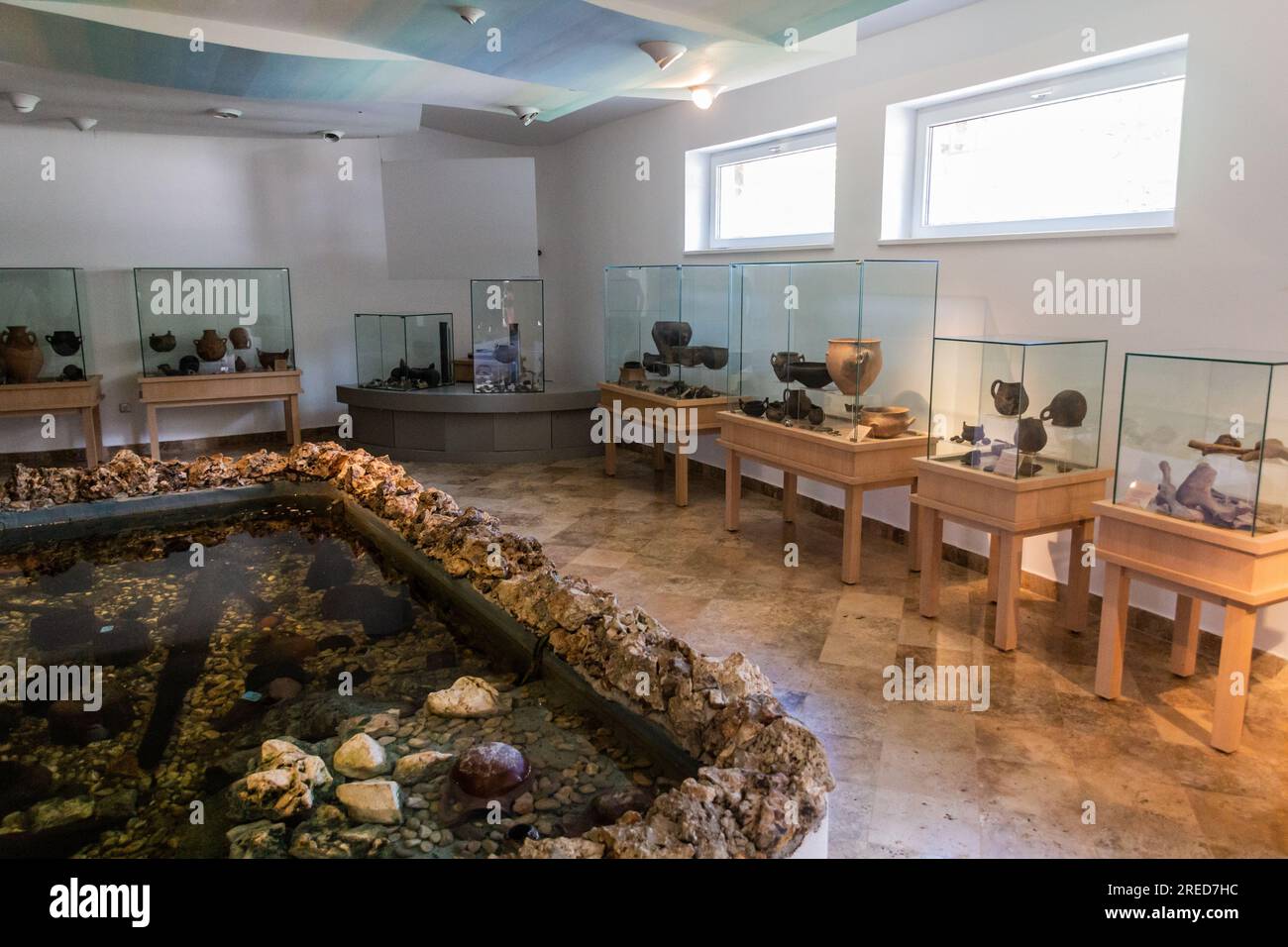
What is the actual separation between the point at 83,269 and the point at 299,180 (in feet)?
7.10

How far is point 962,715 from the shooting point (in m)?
3.59

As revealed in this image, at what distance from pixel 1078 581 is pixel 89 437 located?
7629 mm

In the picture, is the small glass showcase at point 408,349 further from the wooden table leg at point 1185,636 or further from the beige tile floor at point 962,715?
the wooden table leg at point 1185,636

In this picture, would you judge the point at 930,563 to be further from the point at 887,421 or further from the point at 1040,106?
the point at 1040,106

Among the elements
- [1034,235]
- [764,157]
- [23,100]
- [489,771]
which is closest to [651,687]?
[489,771]

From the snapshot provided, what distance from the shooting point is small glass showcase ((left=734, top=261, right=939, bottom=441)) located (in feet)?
17.3

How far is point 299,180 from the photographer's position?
9.58 metres

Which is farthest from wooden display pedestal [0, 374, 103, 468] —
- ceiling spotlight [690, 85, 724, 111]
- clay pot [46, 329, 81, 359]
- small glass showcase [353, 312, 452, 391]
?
ceiling spotlight [690, 85, 724, 111]

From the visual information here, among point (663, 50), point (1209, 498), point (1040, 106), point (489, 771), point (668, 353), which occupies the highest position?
point (663, 50)

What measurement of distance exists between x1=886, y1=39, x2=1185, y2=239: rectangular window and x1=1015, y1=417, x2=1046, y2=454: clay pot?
107 cm

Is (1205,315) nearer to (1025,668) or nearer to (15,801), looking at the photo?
(1025,668)

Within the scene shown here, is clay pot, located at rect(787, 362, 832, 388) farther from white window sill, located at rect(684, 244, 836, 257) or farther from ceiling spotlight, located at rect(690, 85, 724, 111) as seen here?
ceiling spotlight, located at rect(690, 85, 724, 111)
